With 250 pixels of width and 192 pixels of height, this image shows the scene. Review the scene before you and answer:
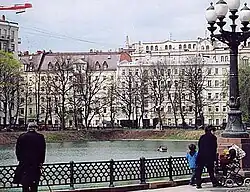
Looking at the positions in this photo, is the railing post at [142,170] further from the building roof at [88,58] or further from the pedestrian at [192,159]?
the building roof at [88,58]

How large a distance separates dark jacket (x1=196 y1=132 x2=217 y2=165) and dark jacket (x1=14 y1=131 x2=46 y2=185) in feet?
17.6

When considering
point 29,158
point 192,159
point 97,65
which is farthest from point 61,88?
point 29,158

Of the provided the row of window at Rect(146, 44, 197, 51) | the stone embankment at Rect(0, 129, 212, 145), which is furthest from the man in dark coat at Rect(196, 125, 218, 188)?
the row of window at Rect(146, 44, 197, 51)

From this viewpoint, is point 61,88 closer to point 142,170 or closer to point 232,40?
point 232,40

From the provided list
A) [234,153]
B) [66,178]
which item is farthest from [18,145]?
[234,153]

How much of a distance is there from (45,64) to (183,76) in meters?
32.6

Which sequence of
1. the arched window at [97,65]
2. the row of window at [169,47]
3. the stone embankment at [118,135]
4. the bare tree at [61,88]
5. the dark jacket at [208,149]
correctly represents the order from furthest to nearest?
1. the row of window at [169,47]
2. the arched window at [97,65]
3. the bare tree at [61,88]
4. the stone embankment at [118,135]
5. the dark jacket at [208,149]

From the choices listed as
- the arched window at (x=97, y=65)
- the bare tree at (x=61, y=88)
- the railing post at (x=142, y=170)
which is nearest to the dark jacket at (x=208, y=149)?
the railing post at (x=142, y=170)

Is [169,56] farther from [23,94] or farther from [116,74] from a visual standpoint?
[23,94]

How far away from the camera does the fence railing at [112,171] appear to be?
55.3 feet

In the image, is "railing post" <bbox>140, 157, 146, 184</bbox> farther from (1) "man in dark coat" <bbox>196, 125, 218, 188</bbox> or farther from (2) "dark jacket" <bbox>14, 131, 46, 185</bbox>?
(2) "dark jacket" <bbox>14, 131, 46, 185</bbox>

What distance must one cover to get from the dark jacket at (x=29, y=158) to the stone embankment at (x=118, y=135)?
184 feet

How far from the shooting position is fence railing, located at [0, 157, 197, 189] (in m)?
16.9

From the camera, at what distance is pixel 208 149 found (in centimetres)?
1733
